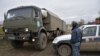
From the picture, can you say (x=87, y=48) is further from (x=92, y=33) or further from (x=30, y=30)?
(x=30, y=30)

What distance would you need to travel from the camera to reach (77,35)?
768cm

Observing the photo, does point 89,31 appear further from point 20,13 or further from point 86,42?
point 20,13

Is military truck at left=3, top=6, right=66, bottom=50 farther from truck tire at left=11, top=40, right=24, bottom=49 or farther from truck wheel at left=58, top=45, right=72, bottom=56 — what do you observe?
truck wheel at left=58, top=45, right=72, bottom=56

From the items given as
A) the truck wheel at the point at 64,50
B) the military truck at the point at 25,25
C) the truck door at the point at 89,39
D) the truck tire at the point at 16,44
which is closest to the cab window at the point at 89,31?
the truck door at the point at 89,39

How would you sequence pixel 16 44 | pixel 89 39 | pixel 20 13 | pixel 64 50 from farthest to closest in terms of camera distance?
pixel 16 44
pixel 20 13
pixel 64 50
pixel 89 39

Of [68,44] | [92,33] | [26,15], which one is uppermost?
[26,15]

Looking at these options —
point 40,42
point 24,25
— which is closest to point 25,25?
point 24,25

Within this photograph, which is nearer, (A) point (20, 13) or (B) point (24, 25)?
(B) point (24, 25)

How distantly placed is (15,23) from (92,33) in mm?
4562

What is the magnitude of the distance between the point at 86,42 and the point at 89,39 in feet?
0.72

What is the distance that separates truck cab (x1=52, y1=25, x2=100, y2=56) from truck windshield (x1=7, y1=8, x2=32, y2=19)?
2612mm

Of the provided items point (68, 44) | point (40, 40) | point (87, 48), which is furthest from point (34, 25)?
point (87, 48)

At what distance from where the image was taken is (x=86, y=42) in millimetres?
9555

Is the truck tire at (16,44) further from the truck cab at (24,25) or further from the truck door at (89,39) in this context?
the truck door at (89,39)
